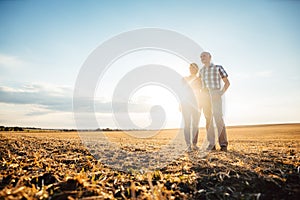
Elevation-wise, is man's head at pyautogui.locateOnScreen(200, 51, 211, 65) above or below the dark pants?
above

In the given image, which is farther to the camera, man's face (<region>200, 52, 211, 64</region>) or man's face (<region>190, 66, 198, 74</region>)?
man's face (<region>190, 66, 198, 74</region>)

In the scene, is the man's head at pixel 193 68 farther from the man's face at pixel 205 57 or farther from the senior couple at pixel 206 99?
the man's face at pixel 205 57

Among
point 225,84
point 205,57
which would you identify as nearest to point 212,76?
point 225,84

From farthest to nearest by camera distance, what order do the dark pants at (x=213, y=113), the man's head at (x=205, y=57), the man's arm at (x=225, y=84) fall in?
1. the man's head at (x=205, y=57)
2. the man's arm at (x=225, y=84)
3. the dark pants at (x=213, y=113)

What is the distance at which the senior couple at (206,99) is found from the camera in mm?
7477

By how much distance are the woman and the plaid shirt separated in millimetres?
613

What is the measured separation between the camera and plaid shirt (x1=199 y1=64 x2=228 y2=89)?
7539 millimetres

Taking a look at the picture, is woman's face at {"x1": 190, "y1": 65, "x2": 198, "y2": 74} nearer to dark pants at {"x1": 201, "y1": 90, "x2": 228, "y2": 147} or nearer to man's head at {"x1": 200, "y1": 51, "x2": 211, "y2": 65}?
man's head at {"x1": 200, "y1": 51, "x2": 211, "y2": 65}

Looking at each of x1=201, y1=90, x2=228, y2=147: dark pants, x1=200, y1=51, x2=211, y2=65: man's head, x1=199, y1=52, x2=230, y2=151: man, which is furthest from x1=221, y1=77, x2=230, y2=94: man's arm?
x1=200, y1=51, x2=211, y2=65: man's head

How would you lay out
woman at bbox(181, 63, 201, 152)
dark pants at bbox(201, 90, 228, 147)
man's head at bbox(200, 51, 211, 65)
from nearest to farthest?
dark pants at bbox(201, 90, 228, 147)
man's head at bbox(200, 51, 211, 65)
woman at bbox(181, 63, 201, 152)

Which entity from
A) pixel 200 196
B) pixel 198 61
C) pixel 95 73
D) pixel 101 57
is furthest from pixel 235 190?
pixel 101 57

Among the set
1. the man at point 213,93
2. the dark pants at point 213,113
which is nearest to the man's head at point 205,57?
the man at point 213,93

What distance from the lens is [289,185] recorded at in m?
3.49

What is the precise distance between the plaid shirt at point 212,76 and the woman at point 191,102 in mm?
613
